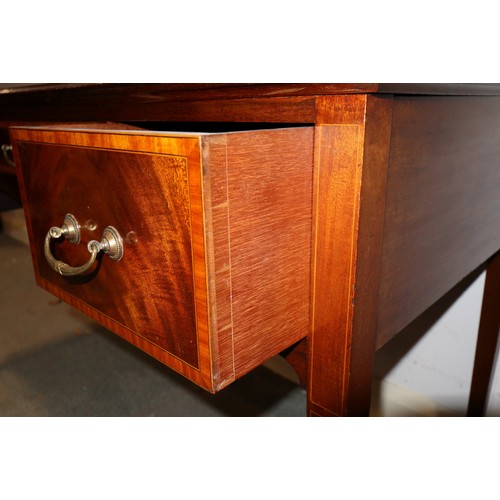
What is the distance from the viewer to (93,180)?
0.44 meters

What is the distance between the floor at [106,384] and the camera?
117cm

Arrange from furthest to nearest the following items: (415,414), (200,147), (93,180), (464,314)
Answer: (415,414) → (464,314) → (93,180) → (200,147)

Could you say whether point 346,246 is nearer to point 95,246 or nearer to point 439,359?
point 95,246

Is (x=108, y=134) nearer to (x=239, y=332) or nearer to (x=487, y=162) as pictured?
(x=239, y=332)

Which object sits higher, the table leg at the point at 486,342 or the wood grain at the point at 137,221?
the wood grain at the point at 137,221

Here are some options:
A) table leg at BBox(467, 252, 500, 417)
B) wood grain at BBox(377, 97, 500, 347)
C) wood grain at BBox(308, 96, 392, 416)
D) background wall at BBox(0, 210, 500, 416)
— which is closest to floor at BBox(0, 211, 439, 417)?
background wall at BBox(0, 210, 500, 416)

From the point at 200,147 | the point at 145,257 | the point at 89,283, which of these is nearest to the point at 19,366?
the point at 89,283

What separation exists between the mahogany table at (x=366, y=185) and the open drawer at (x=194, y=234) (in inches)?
1.1

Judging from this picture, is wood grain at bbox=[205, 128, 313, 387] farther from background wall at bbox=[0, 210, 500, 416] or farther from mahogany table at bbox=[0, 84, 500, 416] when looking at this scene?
background wall at bbox=[0, 210, 500, 416]

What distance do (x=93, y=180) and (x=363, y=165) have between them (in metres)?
0.24

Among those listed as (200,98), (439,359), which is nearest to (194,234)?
(200,98)

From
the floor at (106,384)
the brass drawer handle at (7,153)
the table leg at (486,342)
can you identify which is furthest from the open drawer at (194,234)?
the floor at (106,384)

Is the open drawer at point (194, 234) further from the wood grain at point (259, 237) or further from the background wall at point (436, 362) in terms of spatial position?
the background wall at point (436, 362)

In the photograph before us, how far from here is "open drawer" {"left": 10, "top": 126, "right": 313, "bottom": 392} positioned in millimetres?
350
